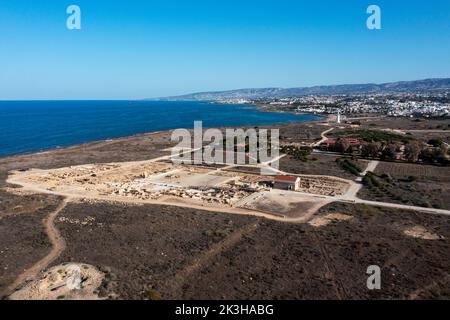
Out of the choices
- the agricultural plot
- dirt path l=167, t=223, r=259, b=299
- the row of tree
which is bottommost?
dirt path l=167, t=223, r=259, b=299

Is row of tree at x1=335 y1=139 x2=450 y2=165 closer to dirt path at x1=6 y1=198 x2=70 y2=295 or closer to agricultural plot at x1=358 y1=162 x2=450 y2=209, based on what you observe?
agricultural plot at x1=358 y1=162 x2=450 y2=209

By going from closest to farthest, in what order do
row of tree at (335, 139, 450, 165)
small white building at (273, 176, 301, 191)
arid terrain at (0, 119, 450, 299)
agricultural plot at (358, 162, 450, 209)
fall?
arid terrain at (0, 119, 450, 299)
agricultural plot at (358, 162, 450, 209)
small white building at (273, 176, 301, 191)
row of tree at (335, 139, 450, 165)

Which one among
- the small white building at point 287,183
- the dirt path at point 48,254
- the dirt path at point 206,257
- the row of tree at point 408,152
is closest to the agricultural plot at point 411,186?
the row of tree at point 408,152

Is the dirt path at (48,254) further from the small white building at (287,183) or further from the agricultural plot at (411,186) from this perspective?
the agricultural plot at (411,186)

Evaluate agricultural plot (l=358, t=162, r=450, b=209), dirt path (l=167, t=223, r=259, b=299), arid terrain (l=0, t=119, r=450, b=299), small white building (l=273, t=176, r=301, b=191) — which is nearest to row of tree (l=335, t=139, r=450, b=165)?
agricultural plot (l=358, t=162, r=450, b=209)

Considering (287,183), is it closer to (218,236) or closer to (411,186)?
(411,186)

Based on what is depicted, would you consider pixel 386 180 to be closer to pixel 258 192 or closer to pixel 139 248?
pixel 258 192

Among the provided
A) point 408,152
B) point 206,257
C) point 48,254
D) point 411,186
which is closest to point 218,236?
point 206,257
